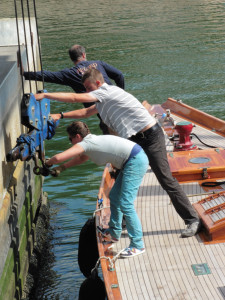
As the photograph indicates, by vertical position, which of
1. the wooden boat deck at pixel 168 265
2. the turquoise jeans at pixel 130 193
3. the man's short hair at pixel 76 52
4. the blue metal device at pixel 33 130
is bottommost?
the wooden boat deck at pixel 168 265

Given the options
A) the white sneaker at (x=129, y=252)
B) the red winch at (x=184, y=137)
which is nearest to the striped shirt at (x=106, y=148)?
the white sneaker at (x=129, y=252)

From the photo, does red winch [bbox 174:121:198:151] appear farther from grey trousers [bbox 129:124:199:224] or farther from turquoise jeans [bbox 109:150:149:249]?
turquoise jeans [bbox 109:150:149:249]

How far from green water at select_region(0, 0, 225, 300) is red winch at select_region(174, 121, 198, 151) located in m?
1.77

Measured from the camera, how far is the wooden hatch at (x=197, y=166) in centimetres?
674

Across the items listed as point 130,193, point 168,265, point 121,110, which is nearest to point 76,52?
point 121,110

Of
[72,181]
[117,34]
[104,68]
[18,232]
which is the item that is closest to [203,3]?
[117,34]

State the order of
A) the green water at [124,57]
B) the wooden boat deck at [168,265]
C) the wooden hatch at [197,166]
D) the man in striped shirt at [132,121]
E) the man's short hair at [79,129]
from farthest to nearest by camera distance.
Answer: the green water at [124,57], the wooden hatch at [197,166], the man in striped shirt at [132,121], the man's short hair at [79,129], the wooden boat deck at [168,265]

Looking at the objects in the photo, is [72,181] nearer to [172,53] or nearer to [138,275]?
[138,275]

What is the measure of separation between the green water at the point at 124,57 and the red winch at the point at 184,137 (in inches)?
69.7

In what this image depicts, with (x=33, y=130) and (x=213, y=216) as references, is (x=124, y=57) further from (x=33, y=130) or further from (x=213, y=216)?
(x=213, y=216)

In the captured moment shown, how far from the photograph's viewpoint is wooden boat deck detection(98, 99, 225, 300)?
475 centimetres

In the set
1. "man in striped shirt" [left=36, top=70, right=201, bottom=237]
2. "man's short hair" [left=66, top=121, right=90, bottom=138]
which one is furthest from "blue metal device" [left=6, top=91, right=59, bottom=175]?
"man's short hair" [left=66, top=121, right=90, bottom=138]

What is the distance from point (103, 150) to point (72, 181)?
5015 millimetres

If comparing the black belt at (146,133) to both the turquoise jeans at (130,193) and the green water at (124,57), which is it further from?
the green water at (124,57)
